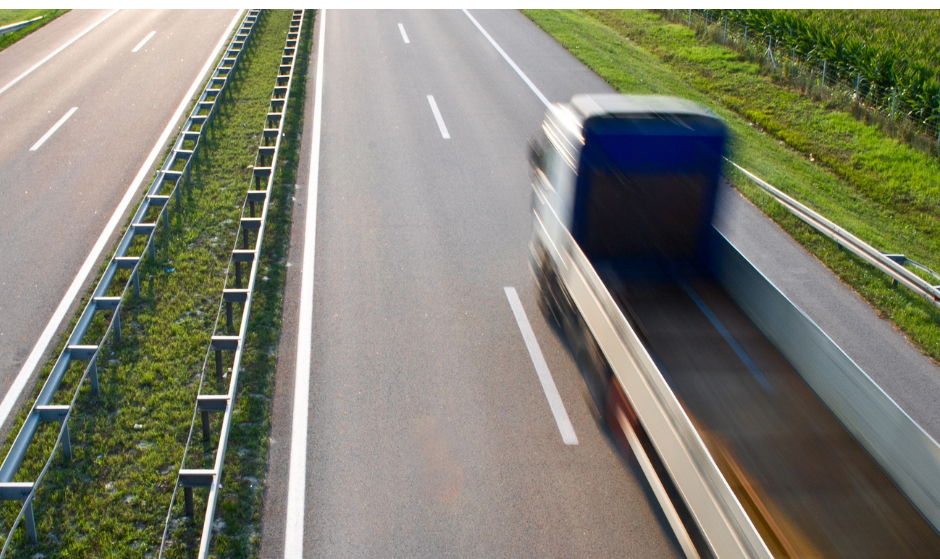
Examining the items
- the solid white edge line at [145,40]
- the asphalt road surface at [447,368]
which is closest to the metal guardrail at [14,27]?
the solid white edge line at [145,40]

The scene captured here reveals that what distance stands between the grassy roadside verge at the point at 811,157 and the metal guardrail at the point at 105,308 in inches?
299

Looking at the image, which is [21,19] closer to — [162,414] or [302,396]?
[162,414]

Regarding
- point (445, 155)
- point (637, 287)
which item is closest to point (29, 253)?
point (445, 155)

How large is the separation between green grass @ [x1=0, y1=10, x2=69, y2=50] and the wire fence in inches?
925

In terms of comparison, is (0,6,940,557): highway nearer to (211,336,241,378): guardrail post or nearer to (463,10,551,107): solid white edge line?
(463,10,551,107): solid white edge line

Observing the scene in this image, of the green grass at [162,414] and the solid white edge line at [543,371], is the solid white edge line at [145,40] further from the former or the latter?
the solid white edge line at [543,371]

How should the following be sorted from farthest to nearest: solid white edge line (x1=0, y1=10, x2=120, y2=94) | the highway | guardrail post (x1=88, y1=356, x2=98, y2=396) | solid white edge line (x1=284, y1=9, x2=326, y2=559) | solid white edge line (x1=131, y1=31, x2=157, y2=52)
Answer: solid white edge line (x1=131, y1=31, x2=157, y2=52) < solid white edge line (x1=0, y1=10, x2=120, y2=94) < guardrail post (x1=88, y1=356, x2=98, y2=396) < the highway < solid white edge line (x1=284, y1=9, x2=326, y2=559)

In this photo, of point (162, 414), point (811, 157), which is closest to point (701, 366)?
point (162, 414)

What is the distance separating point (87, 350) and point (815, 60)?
20.3m

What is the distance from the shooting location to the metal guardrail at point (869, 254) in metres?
8.82

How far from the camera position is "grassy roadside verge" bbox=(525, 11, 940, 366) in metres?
9.95

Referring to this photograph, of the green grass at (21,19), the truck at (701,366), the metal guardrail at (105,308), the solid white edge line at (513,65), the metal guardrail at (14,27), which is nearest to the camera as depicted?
the truck at (701,366)

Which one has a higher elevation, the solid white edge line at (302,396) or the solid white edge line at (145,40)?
the solid white edge line at (145,40)

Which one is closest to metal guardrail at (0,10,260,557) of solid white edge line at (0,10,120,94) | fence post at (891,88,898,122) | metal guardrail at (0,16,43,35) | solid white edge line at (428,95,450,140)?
solid white edge line at (428,95,450,140)
